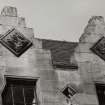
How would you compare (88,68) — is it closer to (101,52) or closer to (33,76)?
(101,52)

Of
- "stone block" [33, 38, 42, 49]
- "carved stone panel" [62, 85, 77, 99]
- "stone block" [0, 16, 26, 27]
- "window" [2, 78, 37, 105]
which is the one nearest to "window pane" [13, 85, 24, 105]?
"window" [2, 78, 37, 105]

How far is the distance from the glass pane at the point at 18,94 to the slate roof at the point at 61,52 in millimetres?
1879

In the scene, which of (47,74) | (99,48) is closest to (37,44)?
(47,74)

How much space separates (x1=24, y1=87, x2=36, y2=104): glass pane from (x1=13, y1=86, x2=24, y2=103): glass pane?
7.5 inches

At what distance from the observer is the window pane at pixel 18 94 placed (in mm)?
21781

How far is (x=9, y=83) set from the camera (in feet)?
72.4

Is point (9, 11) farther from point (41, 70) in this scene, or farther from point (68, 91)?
point (68, 91)

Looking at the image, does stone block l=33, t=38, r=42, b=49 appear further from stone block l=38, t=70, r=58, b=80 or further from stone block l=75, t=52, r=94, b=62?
stone block l=75, t=52, r=94, b=62

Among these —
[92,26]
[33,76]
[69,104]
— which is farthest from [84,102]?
[92,26]

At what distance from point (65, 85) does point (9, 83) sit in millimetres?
2365

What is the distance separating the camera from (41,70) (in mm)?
22562

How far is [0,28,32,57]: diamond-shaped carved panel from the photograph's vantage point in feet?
74.0

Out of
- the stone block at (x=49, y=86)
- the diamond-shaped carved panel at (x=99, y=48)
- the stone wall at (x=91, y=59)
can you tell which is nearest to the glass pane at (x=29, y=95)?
the stone block at (x=49, y=86)

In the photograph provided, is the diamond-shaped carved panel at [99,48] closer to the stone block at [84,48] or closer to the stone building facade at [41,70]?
the stone building facade at [41,70]
